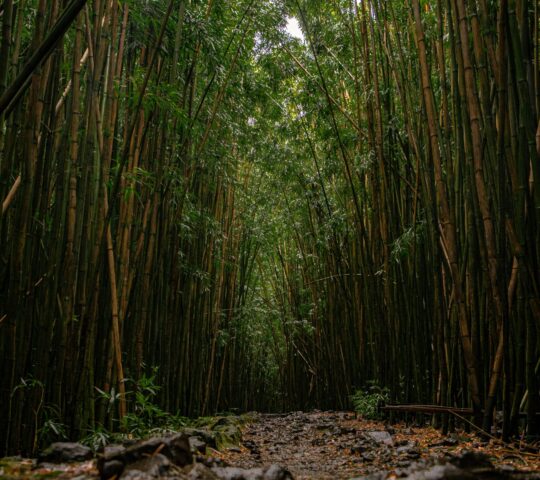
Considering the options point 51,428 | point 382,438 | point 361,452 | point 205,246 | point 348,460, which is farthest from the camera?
point 205,246

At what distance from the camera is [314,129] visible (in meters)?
5.22

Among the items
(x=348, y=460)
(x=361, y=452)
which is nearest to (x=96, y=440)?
(x=348, y=460)

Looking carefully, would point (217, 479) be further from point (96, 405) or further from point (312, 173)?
point (312, 173)

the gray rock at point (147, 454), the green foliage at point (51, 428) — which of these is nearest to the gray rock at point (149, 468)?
the gray rock at point (147, 454)

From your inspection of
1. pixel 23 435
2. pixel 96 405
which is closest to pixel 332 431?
pixel 96 405

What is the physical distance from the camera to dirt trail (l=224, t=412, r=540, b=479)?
168cm

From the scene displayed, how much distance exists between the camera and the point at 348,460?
2.12 metres

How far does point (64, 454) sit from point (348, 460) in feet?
4.09

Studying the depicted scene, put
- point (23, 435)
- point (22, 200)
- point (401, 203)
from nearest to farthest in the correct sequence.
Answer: point (22, 200)
point (23, 435)
point (401, 203)

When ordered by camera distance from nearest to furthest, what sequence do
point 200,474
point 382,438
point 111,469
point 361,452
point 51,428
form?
1. point 111,469
2. point 200,474
3. point 51,428
4. point 361,452
5. point 382,438

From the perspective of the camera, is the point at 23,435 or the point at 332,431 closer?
the point at 23,435

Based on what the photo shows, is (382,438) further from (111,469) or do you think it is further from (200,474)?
(111,469)

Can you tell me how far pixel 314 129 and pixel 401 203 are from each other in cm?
192

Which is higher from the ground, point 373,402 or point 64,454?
point 64,454
